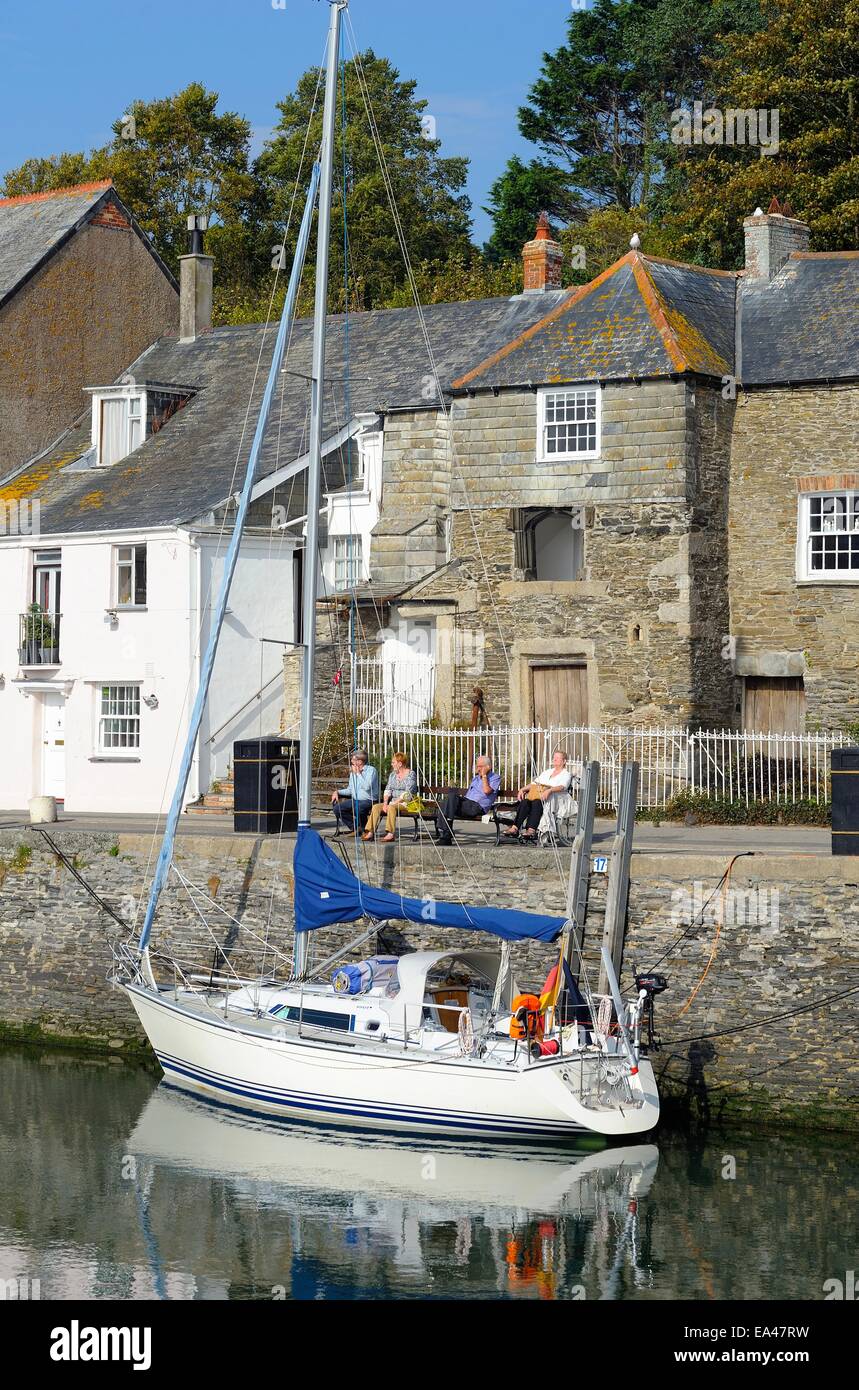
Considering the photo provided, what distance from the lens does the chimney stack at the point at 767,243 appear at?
3375cm

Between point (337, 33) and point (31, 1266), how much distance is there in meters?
15.6

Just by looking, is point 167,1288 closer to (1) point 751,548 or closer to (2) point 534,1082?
(2) point 534,1082

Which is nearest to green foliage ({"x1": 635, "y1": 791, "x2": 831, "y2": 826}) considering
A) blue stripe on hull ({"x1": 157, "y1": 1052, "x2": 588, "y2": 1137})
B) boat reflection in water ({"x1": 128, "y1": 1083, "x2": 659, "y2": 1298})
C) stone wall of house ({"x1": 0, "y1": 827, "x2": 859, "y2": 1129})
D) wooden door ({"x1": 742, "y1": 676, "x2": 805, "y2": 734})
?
wooden door ({"x1": 742, "y1": 676, "x2": 805, "y2": 734})

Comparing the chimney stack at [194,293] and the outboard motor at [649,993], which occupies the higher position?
the chimney stack at [194,293]

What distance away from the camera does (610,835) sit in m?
25.3

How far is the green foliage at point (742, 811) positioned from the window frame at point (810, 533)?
5.41 meters

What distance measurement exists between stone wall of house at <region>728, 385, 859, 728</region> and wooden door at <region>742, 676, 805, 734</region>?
1.41 ft

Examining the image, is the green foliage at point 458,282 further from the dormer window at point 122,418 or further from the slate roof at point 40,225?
the dormer window at point 122,418

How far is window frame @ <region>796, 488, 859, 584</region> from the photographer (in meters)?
30.8

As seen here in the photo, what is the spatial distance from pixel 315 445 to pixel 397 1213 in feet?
31.6

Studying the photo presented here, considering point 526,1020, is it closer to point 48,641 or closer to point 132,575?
point 132,575

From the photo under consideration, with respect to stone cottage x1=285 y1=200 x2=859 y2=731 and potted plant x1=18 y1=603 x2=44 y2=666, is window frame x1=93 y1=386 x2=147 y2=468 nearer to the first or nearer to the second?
potted plant x1=18 y1=603 x2=44 y2=666

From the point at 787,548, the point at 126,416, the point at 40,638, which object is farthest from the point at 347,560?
the point at 787,548

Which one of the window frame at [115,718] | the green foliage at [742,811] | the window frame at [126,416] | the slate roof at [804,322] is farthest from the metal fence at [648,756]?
the window frame at [126,416]
